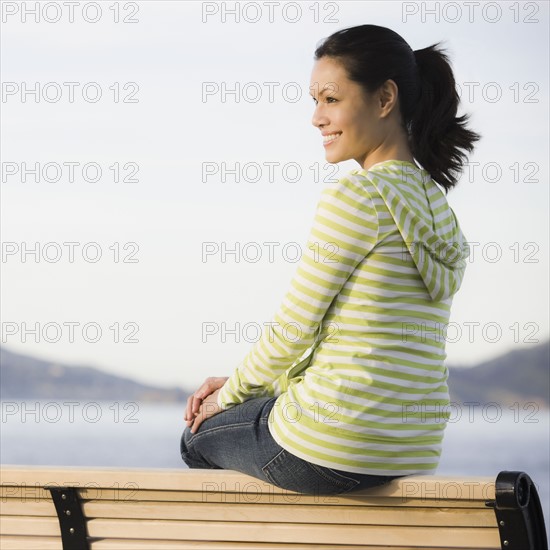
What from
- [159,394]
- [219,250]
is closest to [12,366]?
[159,394]

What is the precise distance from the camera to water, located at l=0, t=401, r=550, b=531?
11.6 meters

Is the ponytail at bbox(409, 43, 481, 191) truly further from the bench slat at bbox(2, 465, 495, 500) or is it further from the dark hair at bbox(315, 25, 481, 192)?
the bench slat at bbox(2, 465, 495, 500)

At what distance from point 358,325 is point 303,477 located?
276mm

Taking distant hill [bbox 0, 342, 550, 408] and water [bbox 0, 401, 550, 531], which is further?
distant hill [bbox 0, 342, 550, 408]

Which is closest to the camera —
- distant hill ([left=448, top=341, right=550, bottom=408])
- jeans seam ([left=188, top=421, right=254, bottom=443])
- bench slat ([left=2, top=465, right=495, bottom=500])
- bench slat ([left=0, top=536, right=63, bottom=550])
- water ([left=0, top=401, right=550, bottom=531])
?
bench slat ([left=2, top=465, right=495, bottom=500])

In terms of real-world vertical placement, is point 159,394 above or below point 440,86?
below

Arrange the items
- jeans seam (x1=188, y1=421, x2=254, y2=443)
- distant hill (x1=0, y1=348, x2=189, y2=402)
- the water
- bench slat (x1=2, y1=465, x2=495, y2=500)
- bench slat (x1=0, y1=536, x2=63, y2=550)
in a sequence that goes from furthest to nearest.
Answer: distant hill (x1=0, y1=348, x2=189, y2=402) < the water < bench slat (x1=0, y1=536, x2=63, y2=550) < jeans seam (x1=188, y1=421, x2=254, y2=443) < bench slat (x1=2, y1=465, x2=495, y2=500)

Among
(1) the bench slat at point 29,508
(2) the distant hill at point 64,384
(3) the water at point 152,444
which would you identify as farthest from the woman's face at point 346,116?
(2) the distant hill at point 64,384

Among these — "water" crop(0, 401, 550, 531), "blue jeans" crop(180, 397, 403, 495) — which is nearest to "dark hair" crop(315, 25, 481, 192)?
"blue jeans" crop(180, 397, 403, 495)

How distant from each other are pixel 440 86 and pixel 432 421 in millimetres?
641

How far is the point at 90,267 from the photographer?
67.6 ft

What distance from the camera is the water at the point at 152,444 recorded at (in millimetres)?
11633

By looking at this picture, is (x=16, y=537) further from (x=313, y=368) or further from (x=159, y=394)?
(x=159, y=394)

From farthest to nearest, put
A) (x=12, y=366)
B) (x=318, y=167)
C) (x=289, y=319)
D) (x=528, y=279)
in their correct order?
(x=12, y=366) → (x=528, y=279) → (x=318, y=167) → (x=289, y=319)
